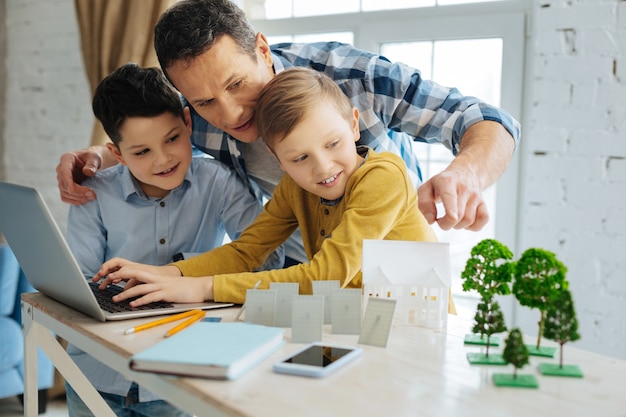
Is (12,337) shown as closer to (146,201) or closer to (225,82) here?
(146,201)

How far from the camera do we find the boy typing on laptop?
4.87 ft

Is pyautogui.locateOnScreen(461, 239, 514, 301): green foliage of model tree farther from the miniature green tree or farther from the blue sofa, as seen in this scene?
the blue sofa

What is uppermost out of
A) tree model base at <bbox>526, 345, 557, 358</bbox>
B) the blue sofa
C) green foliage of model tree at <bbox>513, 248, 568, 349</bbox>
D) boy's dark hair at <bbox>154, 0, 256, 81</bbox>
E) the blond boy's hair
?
boy's dark hair at <bbox>154, 0, 256, 81</bbox>

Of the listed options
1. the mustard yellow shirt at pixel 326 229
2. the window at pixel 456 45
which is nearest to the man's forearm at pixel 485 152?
the mustard yellow shirt at pixel 326 229

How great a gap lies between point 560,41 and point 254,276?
1.60 meters

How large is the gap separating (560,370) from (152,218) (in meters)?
0.99

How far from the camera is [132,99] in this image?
1499 mm

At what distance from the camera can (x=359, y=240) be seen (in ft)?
3.80

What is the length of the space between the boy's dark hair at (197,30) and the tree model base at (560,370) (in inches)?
36.2

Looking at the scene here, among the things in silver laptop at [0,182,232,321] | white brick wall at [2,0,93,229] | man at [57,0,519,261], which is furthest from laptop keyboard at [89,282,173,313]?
white brick wall at [2,0,93,229]

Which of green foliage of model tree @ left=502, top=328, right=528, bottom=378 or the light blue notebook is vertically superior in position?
green foliage of model tree @ left=502, top=328, right=528, bottom=378

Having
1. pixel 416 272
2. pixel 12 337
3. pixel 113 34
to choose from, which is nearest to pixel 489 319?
pixel 416 272

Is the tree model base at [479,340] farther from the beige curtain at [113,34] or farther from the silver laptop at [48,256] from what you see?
the beige curtain at [113,34]

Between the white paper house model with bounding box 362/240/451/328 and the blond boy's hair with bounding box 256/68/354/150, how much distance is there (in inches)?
12.7
